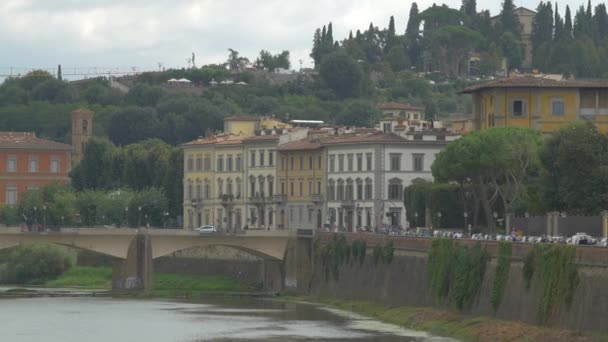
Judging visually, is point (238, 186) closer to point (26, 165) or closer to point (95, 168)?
point (26, 165)

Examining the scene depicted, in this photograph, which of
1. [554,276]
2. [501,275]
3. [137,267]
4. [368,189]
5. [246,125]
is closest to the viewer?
[554,276]

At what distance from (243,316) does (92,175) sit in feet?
216

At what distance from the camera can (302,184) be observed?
4683 inches

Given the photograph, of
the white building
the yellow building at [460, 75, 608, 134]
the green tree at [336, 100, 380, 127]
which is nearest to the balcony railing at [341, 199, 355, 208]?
the white building

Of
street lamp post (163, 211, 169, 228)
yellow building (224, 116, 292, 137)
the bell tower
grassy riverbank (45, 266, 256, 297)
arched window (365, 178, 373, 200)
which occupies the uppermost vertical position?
the bell tower

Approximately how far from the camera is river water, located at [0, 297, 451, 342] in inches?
2879

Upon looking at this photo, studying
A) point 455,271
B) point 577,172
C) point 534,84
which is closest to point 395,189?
point 534,84

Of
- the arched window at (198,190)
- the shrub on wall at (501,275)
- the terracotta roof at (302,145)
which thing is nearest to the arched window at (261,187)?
the terracotta roof at (302,145)

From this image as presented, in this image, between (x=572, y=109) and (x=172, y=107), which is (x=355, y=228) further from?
(x=172, y=107)

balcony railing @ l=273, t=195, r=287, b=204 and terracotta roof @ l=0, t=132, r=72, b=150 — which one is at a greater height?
terracotta roof @ l=0, t=132, r=72, b=150

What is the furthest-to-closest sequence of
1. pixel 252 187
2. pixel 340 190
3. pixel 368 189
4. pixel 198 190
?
1. pixel 198 190
2. pixel 252 187
3. pixel 340 190
4. pixel 368 189

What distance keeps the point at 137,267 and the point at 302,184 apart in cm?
2066

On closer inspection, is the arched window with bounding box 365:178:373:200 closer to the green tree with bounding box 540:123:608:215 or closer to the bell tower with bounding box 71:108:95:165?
the green tree with bounding box 540:123:608:215

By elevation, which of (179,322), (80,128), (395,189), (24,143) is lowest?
(179,322)
